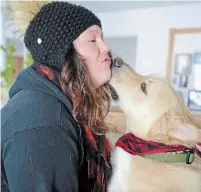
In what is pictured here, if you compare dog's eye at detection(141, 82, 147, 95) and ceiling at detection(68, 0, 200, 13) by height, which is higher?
ceiling at detection(68, 0, 200, 13)

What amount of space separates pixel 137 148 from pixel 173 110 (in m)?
0.15

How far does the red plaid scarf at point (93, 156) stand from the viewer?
0.55m

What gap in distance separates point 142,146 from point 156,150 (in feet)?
0.15

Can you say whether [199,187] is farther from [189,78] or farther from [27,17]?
[27,17]

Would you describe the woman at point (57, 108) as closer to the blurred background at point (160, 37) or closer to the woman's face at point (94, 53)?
the woman's face at point (94, 53)

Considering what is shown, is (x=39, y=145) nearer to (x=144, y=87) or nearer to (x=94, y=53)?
(x=94, y=53)

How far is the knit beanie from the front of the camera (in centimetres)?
54

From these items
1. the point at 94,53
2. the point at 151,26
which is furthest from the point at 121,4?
the point at 94,53

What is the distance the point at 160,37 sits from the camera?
2.22 ft

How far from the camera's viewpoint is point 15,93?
1.84ft

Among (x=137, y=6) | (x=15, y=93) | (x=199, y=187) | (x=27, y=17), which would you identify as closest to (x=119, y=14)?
(x=137, y=6)

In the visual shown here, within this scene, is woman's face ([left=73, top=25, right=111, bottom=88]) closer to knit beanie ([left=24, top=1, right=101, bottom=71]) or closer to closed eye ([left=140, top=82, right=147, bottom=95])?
knit beanie ([left=24, top=1, right=101, bottom=71])

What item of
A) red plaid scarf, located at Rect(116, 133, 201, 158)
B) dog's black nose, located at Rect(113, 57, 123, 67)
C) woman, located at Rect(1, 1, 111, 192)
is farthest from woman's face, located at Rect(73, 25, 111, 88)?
red plaid scarf, located at Rect(116, 133, 201, 158)

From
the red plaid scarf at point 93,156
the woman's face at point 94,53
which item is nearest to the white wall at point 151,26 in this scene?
the woman's face at point 94,53
